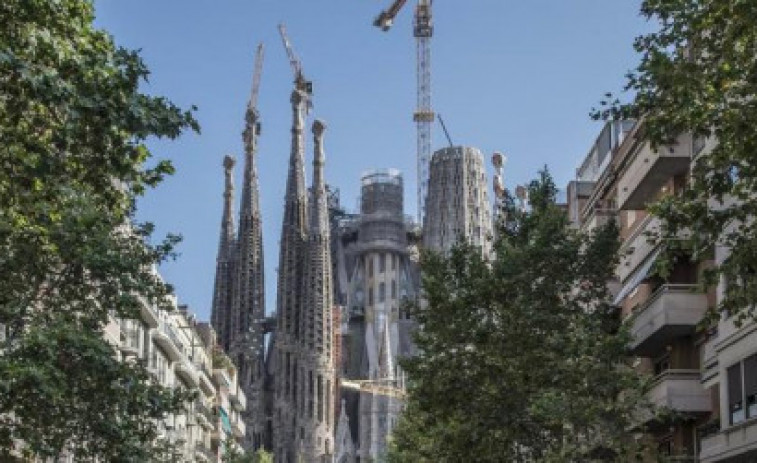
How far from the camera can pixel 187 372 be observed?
8581cm

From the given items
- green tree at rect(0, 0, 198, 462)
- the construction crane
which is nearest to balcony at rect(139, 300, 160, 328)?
green tree at rect(0, 0, 198, 462)

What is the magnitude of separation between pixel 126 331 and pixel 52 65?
152ft

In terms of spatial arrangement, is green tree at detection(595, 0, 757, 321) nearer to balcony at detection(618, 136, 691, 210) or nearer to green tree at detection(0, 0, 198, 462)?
green tree at detection(0, 0, 198, 462)

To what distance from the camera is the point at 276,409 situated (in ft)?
625

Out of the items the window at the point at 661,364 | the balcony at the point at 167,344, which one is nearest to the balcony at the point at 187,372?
the balcony at the point at 167,344

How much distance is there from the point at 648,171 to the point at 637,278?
3.70 m

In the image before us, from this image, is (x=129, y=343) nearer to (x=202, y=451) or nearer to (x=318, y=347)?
(x=202, y=451)

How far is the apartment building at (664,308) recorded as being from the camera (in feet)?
135

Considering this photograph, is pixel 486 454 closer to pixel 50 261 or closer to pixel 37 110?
pixel 50 261

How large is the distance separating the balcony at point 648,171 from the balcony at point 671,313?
9.59 ft

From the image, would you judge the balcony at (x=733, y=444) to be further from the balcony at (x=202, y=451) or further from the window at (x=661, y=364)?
the balcony at (x=202, y=451)

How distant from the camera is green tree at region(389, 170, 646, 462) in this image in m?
42.2

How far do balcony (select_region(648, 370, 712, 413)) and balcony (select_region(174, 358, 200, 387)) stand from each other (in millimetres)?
46478

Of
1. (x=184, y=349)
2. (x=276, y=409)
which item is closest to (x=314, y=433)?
(x=276, y=409)
